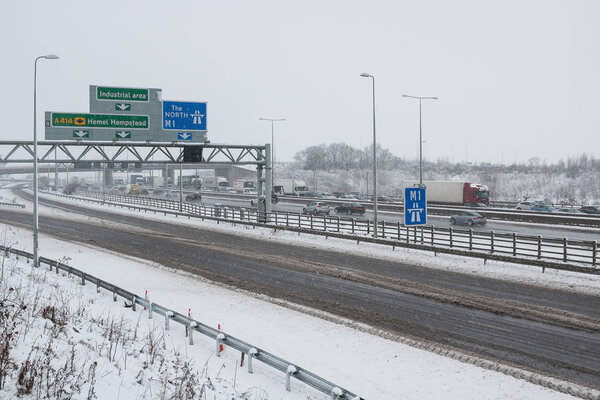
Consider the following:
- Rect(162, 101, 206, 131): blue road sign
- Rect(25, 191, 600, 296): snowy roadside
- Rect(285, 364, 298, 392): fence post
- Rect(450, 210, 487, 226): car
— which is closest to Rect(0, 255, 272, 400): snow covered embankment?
Rect(285, 364, 298, 392): fence post

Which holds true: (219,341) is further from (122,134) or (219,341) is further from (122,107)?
(122,107)

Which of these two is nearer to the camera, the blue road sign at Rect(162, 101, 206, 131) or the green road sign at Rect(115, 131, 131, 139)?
the green road sign at Rect(115, 131, 131, 139)

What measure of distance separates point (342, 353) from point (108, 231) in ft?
103

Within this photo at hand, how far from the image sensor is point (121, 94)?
32.4 m

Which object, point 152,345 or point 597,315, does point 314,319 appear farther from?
point 597,315

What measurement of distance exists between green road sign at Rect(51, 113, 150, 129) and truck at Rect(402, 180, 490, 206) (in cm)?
3716

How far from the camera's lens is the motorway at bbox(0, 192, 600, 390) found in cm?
1237

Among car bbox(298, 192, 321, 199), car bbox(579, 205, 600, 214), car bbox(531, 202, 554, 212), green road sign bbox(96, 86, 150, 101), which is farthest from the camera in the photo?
car bbox(298, 192, 321, 199)

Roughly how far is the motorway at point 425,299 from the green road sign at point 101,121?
7765mm

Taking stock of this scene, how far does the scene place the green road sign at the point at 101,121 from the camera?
31062 millimetres

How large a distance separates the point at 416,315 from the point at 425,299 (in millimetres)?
2029

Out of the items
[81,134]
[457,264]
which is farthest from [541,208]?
[81,134]

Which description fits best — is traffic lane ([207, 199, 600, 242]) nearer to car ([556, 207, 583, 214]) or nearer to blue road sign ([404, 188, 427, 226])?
car ([556, 207, 583, 214])

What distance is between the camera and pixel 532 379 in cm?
1052
